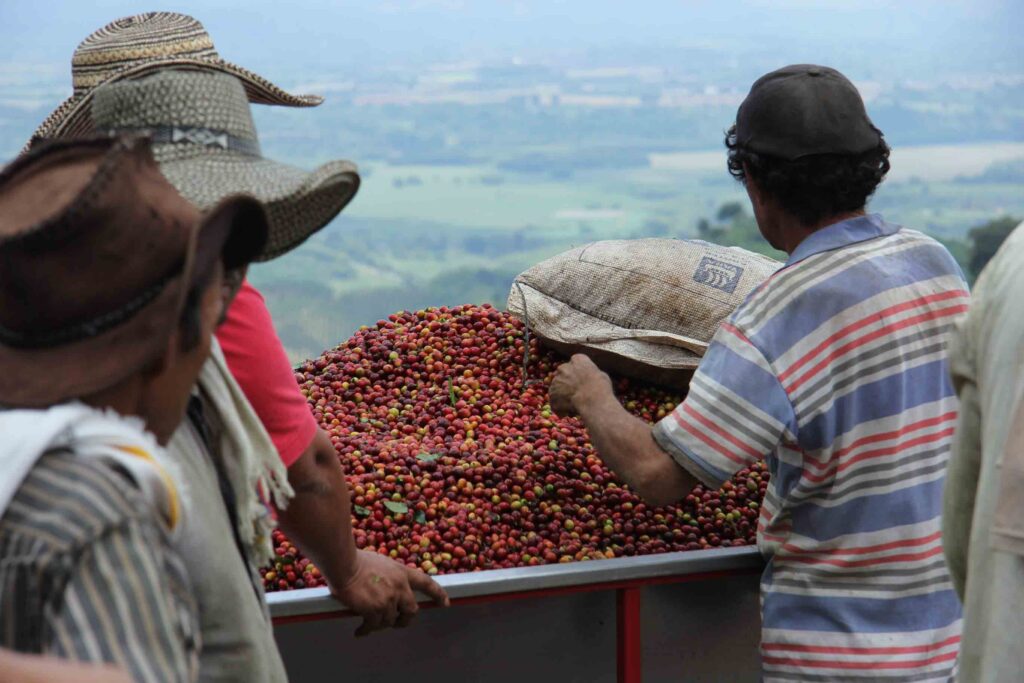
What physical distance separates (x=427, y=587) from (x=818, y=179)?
3.78 feet

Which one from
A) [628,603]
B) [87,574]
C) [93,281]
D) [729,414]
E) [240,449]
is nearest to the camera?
[87,574]

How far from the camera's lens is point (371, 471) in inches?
109

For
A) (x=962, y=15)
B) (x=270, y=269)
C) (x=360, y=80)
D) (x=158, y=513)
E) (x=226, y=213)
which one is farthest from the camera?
(x=962, y=15)

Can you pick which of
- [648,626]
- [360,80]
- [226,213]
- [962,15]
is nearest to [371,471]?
[648,626]

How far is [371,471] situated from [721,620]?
934 millimetres

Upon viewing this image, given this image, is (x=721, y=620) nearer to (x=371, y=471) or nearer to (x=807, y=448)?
(x=807, y=448)

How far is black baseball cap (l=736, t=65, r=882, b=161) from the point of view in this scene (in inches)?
86.2

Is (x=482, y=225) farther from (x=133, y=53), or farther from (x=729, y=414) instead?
(x=729, y=414)

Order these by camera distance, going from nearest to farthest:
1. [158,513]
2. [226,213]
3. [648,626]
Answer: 1. [158,513]
2. [226,213]
3. [648,626]

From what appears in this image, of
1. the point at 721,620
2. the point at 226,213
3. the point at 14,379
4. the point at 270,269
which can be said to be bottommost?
the point at 721,620

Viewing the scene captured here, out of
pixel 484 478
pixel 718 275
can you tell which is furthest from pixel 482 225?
pixel 484 478

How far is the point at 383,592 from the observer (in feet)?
7.14

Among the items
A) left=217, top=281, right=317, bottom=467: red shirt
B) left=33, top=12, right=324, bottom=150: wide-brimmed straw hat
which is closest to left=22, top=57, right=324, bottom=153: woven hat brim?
left=33, top=12, right=324, bottom=150: wide-brimmed straw hat

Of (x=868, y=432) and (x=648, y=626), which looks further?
(x=648, y=626)
